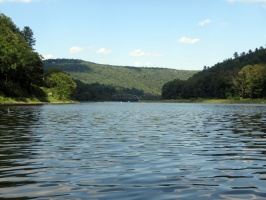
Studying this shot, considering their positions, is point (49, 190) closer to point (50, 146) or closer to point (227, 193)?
point (227, 193)

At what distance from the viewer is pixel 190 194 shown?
1106 centimetres

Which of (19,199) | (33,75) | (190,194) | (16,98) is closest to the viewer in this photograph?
(19,199)

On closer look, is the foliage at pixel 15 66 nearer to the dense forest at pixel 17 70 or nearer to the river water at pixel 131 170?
the dense forest at pixel 17 70

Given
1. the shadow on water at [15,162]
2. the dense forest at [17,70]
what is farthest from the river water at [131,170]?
the dense forest at [17,70]

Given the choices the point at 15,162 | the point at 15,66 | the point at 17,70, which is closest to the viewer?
the point at 15,162

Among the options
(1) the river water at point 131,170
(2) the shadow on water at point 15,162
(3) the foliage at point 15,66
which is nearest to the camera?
(1) the river water at point 131,170

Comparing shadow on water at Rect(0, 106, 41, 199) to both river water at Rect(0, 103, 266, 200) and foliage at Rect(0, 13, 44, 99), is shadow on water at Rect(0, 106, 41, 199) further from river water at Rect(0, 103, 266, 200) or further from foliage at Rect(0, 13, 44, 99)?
foliage at Rect(0, 13, 44, 99)

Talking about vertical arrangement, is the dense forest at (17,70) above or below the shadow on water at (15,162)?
above

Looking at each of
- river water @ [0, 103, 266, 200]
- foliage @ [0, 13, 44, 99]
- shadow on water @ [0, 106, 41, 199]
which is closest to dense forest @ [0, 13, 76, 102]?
foliage @ [0, 13, 44, 99]

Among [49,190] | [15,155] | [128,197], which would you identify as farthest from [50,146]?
[128,197]

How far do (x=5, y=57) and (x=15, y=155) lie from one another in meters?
105

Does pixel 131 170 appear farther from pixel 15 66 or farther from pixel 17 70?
pixel 17 70

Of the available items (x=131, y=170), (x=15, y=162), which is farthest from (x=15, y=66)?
(x=131, y=170)

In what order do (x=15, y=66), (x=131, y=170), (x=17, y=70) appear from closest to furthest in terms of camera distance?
(x=131, y=170) < (x=15, y=66) < (x=17, y=70)
